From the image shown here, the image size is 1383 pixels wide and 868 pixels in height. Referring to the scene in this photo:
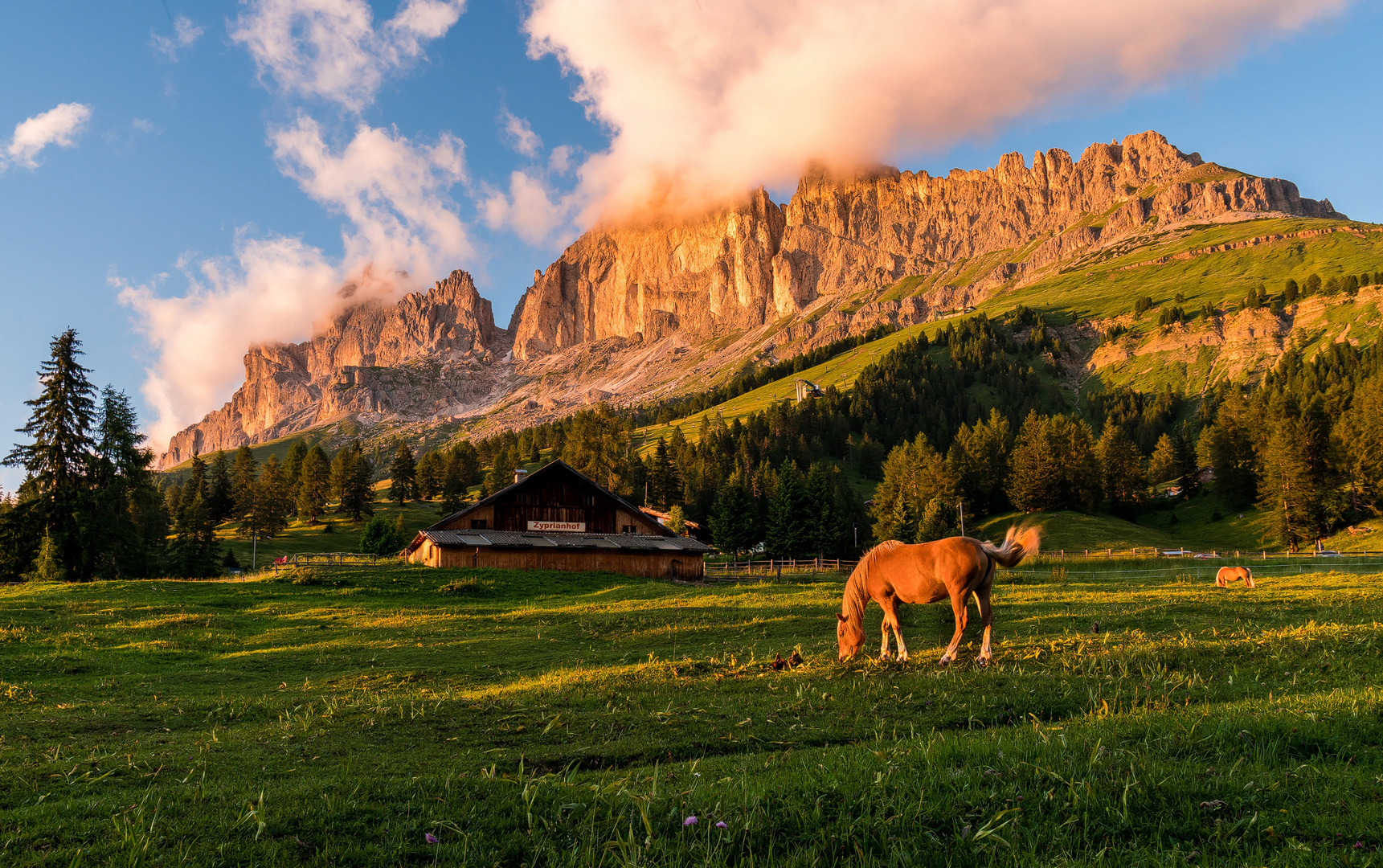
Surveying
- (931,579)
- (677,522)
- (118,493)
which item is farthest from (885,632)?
(677,522)

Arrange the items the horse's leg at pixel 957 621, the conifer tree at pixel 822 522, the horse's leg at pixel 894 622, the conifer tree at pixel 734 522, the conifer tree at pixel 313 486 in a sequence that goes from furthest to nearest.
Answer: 1. the conifer tree at pixel 313 486
2. the conifer tree at pixel 734 522
3. the conifer tree at pixel 822 522
4. the horse's leg at pixel 894 622
5. the horse's leg at pixel 957 621

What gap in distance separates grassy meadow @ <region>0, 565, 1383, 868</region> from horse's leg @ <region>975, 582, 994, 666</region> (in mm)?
647

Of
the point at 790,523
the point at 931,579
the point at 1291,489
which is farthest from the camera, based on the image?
the point at 790,523

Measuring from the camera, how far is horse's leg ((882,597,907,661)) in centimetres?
1509

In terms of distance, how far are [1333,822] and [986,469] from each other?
11539cm

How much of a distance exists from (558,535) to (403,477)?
90709mm

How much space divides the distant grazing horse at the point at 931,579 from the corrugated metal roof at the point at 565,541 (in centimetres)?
4387

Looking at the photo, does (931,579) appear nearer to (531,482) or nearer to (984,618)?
(984,618)

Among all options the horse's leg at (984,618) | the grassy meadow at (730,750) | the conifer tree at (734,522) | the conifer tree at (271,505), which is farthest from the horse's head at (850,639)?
the conifer tree at (271,505)

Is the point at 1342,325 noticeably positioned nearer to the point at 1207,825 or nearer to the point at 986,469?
the point at 986,469

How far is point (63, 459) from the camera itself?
5088cm

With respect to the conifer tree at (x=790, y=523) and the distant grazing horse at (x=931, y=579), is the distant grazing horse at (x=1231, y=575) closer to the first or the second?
the distant grazing horse at (x=931, y=579)

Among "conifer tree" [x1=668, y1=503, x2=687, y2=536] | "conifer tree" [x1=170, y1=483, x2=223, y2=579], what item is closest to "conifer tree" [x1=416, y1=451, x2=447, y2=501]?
"conifer tree" [x1=170, y1=483, x2=223, y2=579]

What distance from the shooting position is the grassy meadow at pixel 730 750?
4.93m
